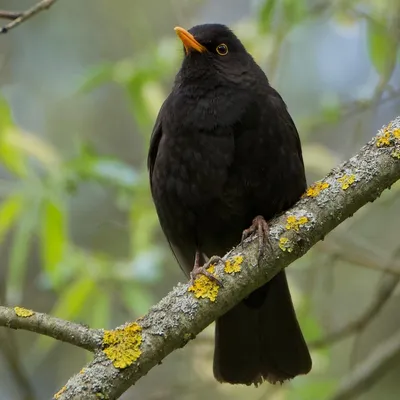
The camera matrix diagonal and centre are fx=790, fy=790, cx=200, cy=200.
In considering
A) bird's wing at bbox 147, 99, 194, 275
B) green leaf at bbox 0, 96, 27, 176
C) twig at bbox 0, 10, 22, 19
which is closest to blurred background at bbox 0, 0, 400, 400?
green leaf at bbox 0, 96, 27, 176

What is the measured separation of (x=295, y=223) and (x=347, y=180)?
0.82 feet

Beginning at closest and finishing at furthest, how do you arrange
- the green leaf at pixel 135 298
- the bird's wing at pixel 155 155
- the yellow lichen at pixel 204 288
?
the yellow lichen at pixel 204 288
the bird's wing at pixel 155 155
the green leaf at pixel 135 298

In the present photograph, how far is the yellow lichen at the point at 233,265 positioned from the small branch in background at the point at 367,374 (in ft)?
4.77

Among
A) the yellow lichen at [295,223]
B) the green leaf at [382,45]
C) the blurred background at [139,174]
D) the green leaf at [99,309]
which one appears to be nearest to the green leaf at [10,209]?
the blurred background at [139,174]

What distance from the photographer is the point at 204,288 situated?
284cm

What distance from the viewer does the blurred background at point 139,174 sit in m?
4.04

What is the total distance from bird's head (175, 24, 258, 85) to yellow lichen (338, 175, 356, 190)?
101cm

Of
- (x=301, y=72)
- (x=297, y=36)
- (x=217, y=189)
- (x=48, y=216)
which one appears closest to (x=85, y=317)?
(x=48, y=216)

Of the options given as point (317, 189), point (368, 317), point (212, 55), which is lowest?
point (368, 317)

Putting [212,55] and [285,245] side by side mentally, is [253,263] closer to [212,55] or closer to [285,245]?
[285,245]

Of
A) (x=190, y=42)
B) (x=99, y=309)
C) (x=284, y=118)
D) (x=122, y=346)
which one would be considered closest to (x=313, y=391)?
(x=99, y=309)

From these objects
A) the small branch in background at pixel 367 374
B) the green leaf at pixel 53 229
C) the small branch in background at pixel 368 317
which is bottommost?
the small branch in background at pixel 367 374

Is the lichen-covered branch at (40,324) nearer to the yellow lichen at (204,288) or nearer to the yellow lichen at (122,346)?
the yellow lichen at (122,346)

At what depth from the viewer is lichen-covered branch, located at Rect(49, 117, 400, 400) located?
8.93 feet
